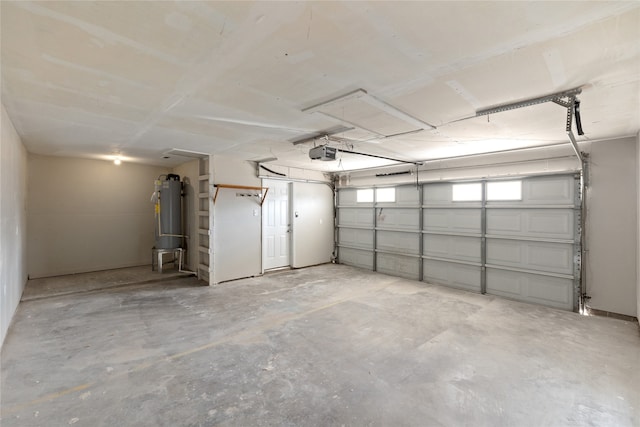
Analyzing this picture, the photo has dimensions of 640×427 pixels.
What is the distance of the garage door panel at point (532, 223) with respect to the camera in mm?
4238

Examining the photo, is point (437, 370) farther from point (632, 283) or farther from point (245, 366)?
point (632, 283)

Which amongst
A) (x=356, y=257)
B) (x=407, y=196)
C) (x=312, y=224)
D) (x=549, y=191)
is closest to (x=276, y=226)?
(x=312, y=224)

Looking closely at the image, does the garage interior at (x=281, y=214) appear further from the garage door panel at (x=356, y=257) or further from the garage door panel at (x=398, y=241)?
the garage door panel at (x=356, y=257)

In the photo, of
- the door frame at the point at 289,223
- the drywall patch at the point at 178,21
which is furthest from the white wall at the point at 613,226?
the door frame at the point at 289,223

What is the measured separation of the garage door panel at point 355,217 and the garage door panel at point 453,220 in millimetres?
1479

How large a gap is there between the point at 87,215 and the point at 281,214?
4.24 meters

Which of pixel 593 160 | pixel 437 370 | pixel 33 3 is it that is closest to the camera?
pixel 33 3

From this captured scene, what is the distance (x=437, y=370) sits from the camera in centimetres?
257

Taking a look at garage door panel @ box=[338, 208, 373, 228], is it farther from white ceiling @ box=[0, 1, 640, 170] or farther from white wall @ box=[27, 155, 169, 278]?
white wall @ box=[27, 155, 169, 278]

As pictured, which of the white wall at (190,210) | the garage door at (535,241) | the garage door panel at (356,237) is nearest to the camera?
the garage door at (535,241)

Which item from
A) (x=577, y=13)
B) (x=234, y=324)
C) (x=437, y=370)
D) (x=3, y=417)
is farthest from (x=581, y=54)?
(x=3, y=417)

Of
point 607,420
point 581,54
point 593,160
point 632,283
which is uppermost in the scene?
point 581,54

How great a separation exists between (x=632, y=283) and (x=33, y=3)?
21.0 feet

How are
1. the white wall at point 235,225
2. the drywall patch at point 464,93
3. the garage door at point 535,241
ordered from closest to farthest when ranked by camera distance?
the drywall patch at point 464,93 < the garage door at point 535,241 < the white wall at point 235,225
